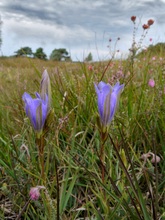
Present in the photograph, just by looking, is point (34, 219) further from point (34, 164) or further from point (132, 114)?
point (132, 114)

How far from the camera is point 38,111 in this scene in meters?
0.75

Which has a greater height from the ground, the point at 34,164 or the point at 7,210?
the point at 34,164

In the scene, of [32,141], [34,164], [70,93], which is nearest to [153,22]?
[70,93]

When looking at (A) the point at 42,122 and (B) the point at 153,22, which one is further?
(B) the point at 153,22

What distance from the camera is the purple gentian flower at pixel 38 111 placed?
746 mm

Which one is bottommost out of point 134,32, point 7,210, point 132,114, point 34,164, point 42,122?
point 7,210

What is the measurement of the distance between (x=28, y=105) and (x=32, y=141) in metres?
0.71

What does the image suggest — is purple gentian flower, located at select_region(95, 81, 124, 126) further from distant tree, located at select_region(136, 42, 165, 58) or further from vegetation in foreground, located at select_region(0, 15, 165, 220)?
distant tree, located at select_region(136, 42, 165, 58)

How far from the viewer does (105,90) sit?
0.76 metres

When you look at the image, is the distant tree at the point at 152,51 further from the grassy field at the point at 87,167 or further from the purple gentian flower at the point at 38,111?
the purple gentian flower at the point at 38,111

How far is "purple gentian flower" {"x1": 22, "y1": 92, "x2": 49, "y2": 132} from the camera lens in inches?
29.4

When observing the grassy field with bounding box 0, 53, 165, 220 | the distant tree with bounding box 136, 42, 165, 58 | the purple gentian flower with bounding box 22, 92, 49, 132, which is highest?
the distant tree with bounding box 136, 42, 165, 58

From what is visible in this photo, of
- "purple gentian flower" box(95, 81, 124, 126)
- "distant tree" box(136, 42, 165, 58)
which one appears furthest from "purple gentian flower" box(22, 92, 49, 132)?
"distant tree" box(136, 42, 165, 58)

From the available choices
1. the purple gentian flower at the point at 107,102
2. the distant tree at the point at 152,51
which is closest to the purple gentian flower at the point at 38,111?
the purple gentian flower at the point at 107,102
